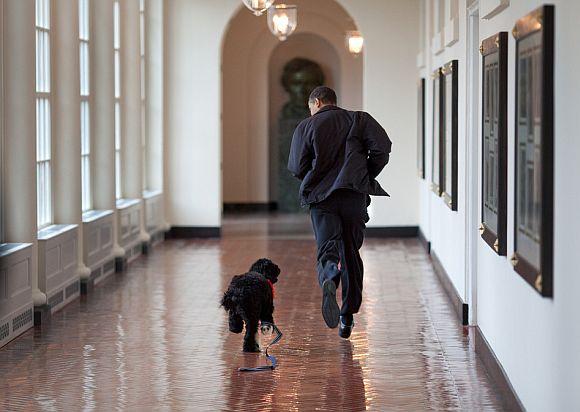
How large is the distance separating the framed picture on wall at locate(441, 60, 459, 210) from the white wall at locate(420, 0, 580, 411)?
206 centimetres

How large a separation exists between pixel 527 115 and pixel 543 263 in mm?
855

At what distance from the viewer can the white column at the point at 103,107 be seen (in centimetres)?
1221

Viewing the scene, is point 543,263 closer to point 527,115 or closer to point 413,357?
point 527,115

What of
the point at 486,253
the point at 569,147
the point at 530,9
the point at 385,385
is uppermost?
the point at 530,9

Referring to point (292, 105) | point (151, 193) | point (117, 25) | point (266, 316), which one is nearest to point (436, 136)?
point (117, 25)

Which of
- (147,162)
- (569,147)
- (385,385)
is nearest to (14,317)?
(385,385)

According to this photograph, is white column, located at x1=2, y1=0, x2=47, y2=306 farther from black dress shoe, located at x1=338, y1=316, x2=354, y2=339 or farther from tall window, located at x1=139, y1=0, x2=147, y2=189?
tall window, located at x1=139, y1=0, x2=147, y2=189

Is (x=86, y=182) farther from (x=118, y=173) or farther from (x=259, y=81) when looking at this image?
(x=259, y=81)

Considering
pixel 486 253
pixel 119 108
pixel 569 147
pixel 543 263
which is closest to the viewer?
pixel 569 147

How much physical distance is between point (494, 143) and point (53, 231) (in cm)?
459

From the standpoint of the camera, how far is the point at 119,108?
1383 cm

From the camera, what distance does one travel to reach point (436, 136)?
12742 mm

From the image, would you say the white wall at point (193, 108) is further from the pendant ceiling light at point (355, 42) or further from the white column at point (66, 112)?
the white column at point (66, 112)

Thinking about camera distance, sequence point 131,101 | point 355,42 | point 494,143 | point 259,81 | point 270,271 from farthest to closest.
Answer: point 259,81, point 355,42, point 131,101, point 270,271, point 494,143
